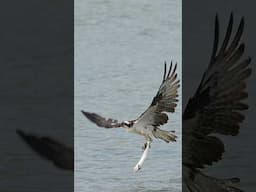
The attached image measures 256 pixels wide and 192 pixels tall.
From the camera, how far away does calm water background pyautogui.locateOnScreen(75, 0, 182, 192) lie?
8.53 feet

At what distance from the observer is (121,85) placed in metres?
2.60

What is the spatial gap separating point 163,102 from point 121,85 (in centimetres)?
18

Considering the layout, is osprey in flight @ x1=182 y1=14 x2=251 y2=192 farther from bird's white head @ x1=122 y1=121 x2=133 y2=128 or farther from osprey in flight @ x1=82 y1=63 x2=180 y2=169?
bird's white head @ x1=122 y1=121 x2=133 y2=128

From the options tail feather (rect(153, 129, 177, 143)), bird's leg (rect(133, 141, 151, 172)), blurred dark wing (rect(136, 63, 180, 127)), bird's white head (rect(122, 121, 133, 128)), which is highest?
blurred dark wing (rect(136, 63, 180, 127))

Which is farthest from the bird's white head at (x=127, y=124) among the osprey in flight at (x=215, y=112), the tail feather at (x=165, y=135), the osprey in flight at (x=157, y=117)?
the osprey in flight at (x=215, y=112)

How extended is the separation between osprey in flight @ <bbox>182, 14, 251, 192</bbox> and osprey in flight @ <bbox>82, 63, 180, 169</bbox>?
0.07 meters

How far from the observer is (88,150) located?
2.61 meters

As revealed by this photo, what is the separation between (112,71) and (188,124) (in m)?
0.37
